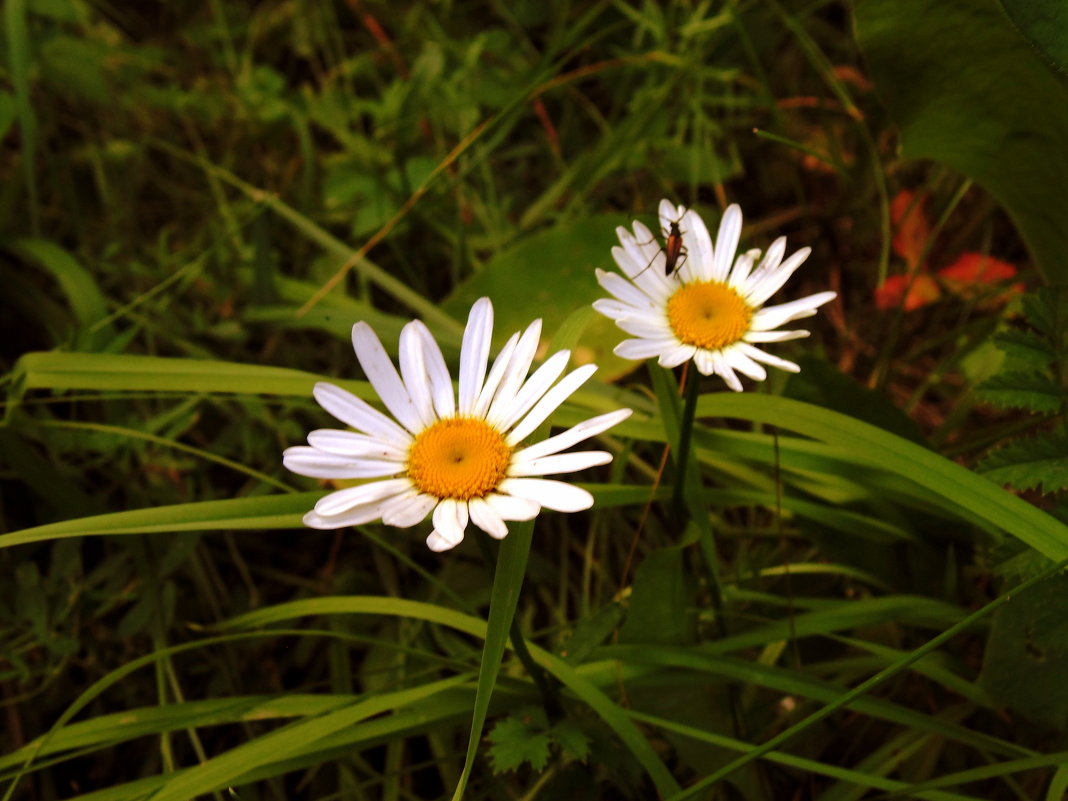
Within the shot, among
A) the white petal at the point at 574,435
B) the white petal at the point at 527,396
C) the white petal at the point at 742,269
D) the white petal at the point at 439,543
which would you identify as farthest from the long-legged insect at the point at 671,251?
the white petal at the point at 439,543

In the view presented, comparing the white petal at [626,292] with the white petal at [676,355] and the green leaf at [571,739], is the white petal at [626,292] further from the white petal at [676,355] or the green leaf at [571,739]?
the green leaf at [571,739]

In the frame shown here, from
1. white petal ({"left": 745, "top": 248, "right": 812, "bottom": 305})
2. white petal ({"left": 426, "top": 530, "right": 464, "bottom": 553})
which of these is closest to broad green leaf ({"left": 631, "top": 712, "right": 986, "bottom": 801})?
white petal ({"left": 426, "top": 530, "right": 464, "bottom": 553})

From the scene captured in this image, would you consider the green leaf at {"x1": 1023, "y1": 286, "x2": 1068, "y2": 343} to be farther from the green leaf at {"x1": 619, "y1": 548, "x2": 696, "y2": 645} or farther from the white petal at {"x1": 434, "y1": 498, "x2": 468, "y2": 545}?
the white petal at {"x1": 434, "y1": 498, "x2": 468, "y2": 545}

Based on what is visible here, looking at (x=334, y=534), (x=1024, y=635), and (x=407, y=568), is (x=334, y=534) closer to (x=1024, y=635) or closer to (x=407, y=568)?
(x=407, y=568)

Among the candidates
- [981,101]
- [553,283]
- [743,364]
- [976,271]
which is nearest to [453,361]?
[553,283]

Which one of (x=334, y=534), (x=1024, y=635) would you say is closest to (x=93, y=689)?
(x=334, y=534)

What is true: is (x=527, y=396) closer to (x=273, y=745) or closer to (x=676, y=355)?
(x=676, y=355)
